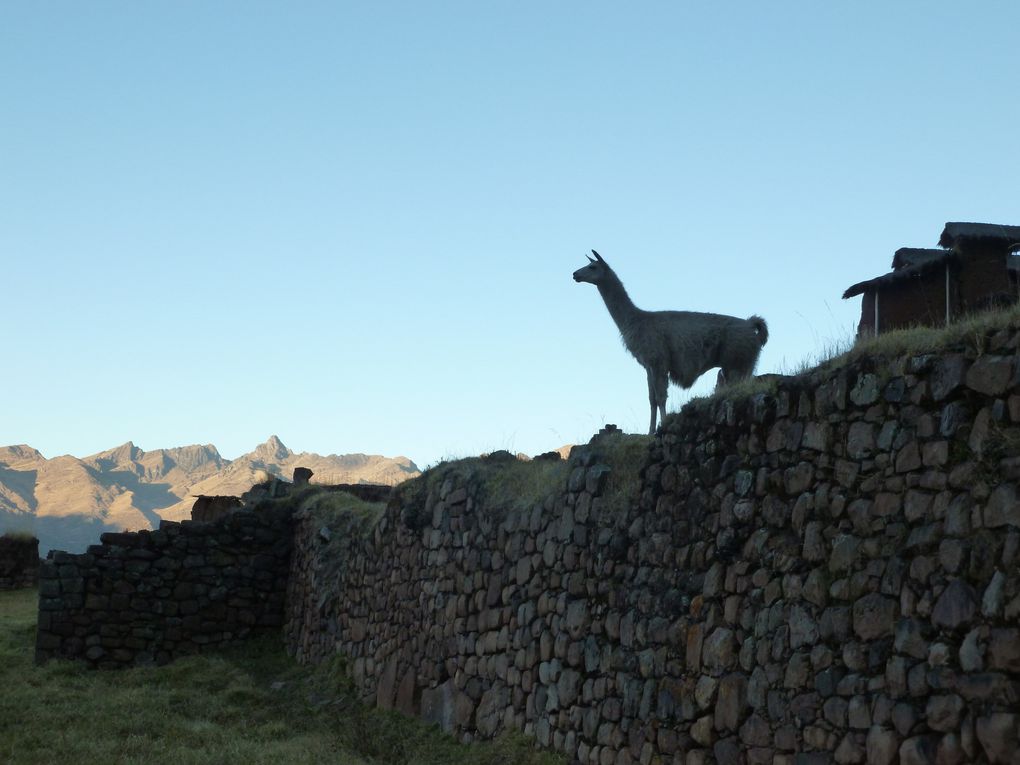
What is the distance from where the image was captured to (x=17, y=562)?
26734 millimetres

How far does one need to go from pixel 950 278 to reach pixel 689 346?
2.98 m

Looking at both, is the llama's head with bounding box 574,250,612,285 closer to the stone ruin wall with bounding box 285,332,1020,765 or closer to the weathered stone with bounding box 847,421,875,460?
the stone ruin wall with bounding box 285,332,1020,765

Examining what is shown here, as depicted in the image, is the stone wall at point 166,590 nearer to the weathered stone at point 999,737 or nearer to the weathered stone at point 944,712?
the weathered stone at point 944,712

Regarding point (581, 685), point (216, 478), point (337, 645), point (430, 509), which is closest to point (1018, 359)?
point (581, 685)

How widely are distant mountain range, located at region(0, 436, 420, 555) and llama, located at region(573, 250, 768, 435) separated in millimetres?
63131

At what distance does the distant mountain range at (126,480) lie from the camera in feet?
281

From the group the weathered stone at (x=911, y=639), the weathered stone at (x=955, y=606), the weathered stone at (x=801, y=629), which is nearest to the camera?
the weathered stone at (x=955, y=606)

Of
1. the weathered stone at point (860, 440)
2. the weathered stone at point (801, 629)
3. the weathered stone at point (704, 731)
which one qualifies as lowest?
the weathered stone at point (704, 731)

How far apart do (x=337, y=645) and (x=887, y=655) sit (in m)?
11.9

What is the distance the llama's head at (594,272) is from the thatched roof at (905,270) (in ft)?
9.66

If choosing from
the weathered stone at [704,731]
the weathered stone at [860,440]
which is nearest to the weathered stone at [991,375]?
the weathered stone at [860,440]

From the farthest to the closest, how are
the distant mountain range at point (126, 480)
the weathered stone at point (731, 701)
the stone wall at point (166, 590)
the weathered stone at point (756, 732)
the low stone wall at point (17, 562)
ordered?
the distant mountain range at point (126, 480), the low stone wall at point (17, 562), the stone wall at point (166, 590), the weathered stone at point (731, 701), the weathered stone at point (756, 732)

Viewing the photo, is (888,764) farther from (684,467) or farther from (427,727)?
(427,727)

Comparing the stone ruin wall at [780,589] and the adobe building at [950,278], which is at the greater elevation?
the adobe building at [950,278]
